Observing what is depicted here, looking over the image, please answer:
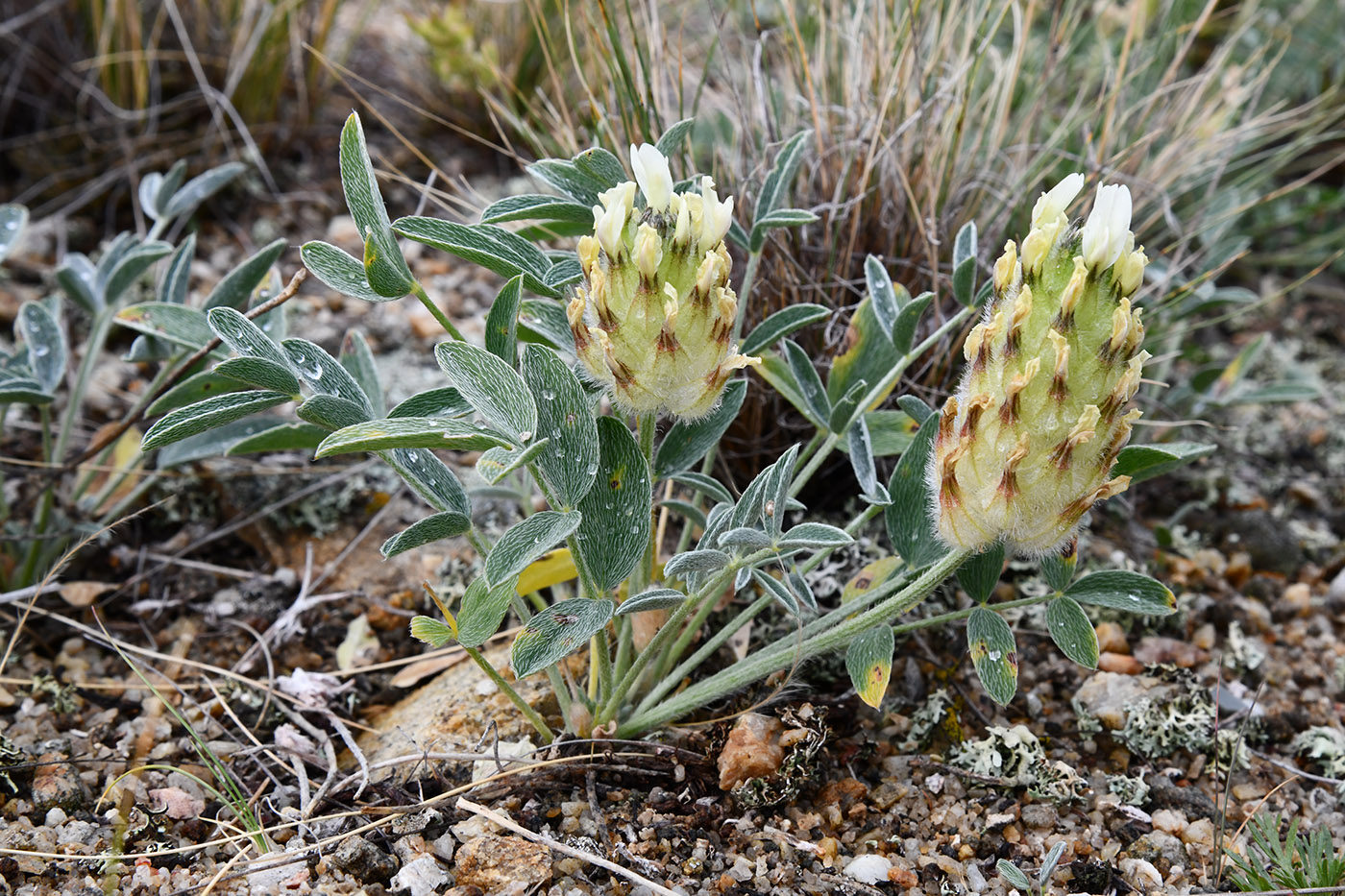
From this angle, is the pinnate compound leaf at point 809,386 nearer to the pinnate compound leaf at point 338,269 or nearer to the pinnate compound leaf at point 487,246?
the pinnate compound leaf at point 487,246

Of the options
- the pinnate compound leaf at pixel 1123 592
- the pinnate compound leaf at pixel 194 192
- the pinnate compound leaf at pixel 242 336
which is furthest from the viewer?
the pinnate compound leaf at pixel 194 192

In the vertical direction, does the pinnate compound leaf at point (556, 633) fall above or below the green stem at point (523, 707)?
above

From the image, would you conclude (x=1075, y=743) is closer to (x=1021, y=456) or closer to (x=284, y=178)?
(x=1021, y=456)

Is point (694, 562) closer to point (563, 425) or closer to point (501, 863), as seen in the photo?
point (563, 425)

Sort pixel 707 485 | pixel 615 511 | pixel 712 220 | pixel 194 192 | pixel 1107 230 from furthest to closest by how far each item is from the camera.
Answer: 1. pixel 194 192
2. pixel 707 485
3. pixel 615 511
4. pixel 712 220
5. pixel 1107 230

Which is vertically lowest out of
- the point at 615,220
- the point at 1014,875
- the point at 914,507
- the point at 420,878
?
the point at 1014,875

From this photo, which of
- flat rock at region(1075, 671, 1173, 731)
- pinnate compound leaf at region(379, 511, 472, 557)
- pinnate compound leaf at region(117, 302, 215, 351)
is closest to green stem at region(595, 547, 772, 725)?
pinnate compound leaf at region(379, 511, 472, 557)

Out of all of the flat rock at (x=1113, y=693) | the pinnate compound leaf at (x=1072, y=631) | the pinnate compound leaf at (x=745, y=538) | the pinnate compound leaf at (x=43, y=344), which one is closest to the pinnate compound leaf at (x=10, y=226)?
the pinnate compound leaf at (x=43, y=344)

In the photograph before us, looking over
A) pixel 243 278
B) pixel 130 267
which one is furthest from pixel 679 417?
pixel 130 267

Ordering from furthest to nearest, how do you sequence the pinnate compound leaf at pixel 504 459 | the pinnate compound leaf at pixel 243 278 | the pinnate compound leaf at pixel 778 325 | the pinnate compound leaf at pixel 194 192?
the pinnate compound leaf at pixel 194 192, the pinnate compound leaf at pixel 243 278, the pinnate compound leaf at pixel 778 325, the pinnate compound leaf at pixel 504 459
